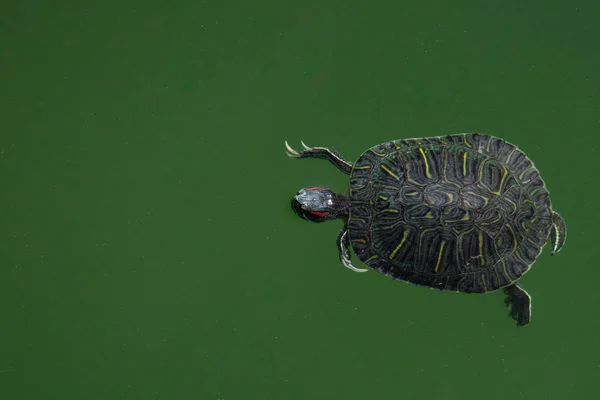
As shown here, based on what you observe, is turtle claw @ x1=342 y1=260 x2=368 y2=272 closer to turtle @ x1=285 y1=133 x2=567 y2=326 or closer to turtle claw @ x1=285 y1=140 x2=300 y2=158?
turtle @ x1=285 y1=133 x2=567 y2=326

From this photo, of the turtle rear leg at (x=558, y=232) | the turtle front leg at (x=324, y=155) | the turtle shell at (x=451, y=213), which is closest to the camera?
the turtle shell at (x=451, y=213)

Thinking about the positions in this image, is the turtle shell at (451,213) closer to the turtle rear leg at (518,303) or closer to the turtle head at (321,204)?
the turtle head at (321,204)

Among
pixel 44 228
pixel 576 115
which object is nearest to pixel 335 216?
pixel 576 115

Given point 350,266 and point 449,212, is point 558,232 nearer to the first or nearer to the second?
point 449,212

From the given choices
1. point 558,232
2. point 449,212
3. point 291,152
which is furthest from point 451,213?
point 291,152

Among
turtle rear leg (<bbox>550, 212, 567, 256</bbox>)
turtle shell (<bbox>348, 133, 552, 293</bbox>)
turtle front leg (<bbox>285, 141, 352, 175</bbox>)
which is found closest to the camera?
turtle shell (<bbox>348, 133, 552, 293</bbox>)

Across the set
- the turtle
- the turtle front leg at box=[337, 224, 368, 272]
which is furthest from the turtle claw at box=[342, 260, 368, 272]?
the turtle

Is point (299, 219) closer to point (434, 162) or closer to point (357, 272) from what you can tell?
point (357, 272)

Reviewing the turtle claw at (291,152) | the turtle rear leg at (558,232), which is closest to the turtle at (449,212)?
the turtle rear leg at (558,232)
